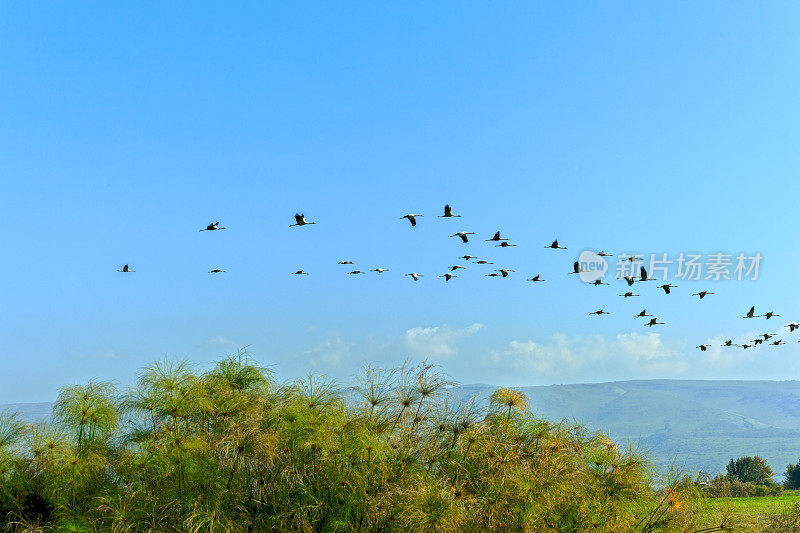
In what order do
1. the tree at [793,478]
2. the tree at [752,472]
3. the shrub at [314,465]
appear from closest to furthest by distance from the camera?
the shrub at [314,465]
the tree at [793,478]
the tree at [752,472]

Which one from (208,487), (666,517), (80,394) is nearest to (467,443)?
(666,517)

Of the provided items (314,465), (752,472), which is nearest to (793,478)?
(752,472)

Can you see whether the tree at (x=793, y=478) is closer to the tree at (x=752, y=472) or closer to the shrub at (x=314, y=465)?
the tree at (x=752, y=472)

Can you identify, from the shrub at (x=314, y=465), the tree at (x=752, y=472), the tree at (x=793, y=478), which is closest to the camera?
the shrub at (x=314, y=465)

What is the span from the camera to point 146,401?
22.7 m

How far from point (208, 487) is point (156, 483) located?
2.11 meters

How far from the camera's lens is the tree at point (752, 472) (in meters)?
72.9

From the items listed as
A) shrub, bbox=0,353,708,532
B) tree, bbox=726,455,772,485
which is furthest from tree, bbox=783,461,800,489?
shrub, bbox=0,353,708,532

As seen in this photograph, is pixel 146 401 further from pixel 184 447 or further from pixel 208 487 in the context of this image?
pixel 208 487

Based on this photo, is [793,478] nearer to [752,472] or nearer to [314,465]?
[752,472]

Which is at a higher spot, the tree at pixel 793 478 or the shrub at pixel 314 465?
the shrub at pixel 314 465

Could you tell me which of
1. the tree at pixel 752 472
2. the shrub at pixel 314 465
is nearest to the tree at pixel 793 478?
the tree at pixel 752 472

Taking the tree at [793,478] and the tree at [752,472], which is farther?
the tree at [752,472]

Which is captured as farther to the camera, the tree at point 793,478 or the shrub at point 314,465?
the tree at point 793,478
